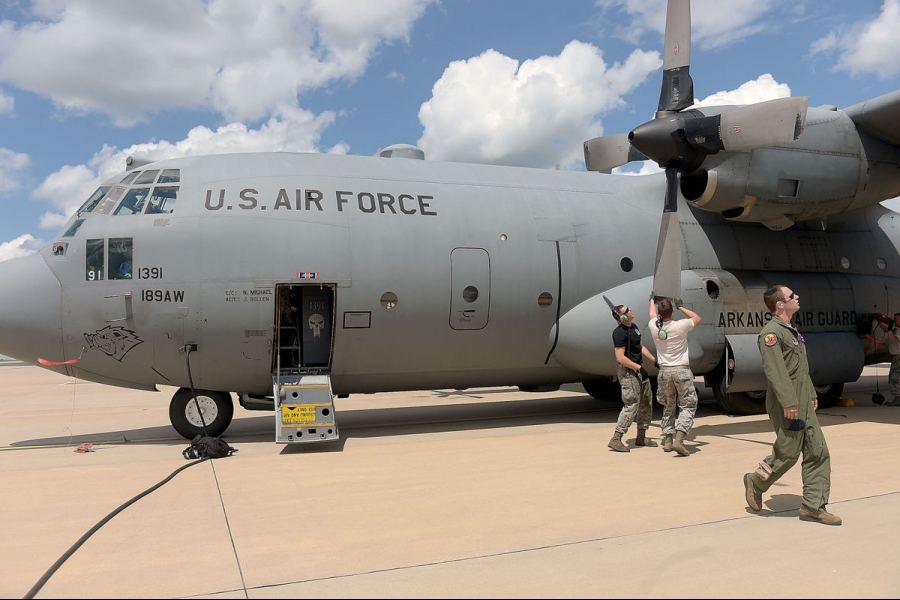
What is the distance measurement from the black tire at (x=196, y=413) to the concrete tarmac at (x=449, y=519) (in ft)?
1.28

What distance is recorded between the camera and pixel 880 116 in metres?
10.7

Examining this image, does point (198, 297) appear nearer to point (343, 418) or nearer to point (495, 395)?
point (343, 418)

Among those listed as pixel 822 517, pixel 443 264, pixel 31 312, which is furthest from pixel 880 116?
pixel 31 312

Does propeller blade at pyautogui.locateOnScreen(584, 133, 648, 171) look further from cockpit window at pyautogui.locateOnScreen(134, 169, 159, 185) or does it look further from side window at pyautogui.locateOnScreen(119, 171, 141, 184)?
side window at pyautogui.locateOnScreen(119, 171, 141, 184)

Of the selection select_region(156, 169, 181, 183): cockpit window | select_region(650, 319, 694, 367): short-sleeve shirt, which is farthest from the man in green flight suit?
select_region(156, 169, 181, 183): cockpit window

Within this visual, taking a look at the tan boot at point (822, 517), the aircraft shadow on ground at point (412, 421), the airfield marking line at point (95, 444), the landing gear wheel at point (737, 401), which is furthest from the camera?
the landing gear wheel at point (737, 401)

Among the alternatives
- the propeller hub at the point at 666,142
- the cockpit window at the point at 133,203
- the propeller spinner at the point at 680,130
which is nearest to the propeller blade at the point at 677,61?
the propeller spinner at the point at 680,130

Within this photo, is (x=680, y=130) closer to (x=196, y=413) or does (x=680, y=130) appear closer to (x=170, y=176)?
(x=170, y=176)

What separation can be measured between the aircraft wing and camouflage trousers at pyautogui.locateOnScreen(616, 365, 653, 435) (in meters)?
6.22

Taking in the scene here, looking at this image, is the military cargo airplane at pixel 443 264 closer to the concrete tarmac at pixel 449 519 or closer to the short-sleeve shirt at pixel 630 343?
the concrete tarmac at pixel 449 519

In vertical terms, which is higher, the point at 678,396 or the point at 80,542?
the point at 678,396

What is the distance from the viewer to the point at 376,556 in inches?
191

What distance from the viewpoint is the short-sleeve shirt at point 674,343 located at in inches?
328

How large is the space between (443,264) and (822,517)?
6.39 meters
